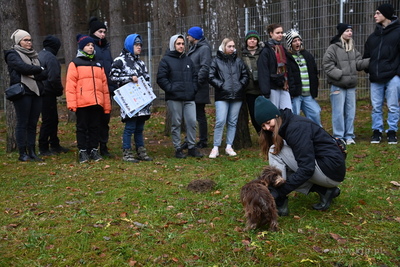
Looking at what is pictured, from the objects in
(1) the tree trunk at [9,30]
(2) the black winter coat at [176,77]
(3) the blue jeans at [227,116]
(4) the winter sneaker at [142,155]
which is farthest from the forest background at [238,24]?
(4) the winter sneaker at [142,155]

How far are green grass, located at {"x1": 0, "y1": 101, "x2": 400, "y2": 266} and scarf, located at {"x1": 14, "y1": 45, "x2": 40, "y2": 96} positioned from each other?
145cm

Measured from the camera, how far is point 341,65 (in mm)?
8383

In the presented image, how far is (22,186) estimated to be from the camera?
618cm

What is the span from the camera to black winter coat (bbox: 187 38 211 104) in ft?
26.6

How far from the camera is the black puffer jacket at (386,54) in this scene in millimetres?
8148

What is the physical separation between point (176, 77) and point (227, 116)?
1.18 metres

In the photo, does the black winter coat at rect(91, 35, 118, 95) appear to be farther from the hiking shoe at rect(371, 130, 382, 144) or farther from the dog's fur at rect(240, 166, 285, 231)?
the hiking shoe at rect(371, 130, 382, 144)

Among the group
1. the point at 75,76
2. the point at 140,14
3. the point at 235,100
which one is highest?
the point at 140,14

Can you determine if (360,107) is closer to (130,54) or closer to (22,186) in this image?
(130,54)

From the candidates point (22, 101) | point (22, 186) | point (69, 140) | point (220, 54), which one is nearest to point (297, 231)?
point (22, 186)

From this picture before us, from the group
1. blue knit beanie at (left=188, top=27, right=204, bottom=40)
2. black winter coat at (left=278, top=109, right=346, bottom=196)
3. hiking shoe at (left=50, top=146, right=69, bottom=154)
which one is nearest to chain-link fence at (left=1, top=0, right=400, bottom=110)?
blue knit beanie at (left=188, top=27, right=204, bottom=40)

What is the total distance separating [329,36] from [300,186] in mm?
7680

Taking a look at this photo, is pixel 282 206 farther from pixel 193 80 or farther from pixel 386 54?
pixel 386 54

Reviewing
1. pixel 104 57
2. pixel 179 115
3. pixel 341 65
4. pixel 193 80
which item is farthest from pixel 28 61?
pixel 341 65
